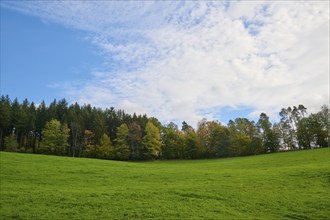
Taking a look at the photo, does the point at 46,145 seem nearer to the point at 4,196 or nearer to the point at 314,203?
the point at 4,196

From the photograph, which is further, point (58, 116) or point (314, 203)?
point (58, 116)

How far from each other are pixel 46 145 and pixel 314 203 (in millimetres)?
81048

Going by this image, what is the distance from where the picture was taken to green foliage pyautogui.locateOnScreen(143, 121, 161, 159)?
9300cm

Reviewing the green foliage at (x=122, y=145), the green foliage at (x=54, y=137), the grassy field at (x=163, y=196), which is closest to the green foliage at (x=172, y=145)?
the green foliage at (x=122, y=145)

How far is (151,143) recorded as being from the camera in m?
93.8

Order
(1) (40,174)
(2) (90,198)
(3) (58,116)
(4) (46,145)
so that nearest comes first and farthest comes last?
(2) (90,198) < (1) (40,174) < (4) (46,145) < (3) (58,116)

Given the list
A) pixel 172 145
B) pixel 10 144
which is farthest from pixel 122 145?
pixel 10 144

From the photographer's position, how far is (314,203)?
21453 millimetres

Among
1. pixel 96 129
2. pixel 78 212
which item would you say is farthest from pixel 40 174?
pixel 96 129

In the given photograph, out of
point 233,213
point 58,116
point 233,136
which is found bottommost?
point 233,213

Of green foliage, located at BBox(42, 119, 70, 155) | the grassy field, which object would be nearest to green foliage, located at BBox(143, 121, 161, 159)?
green foliage, located at BBox(42, 119, 70, 155)

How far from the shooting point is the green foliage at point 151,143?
305ft

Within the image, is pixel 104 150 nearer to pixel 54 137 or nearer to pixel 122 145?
pixel 122 145

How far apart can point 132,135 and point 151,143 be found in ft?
23.4
